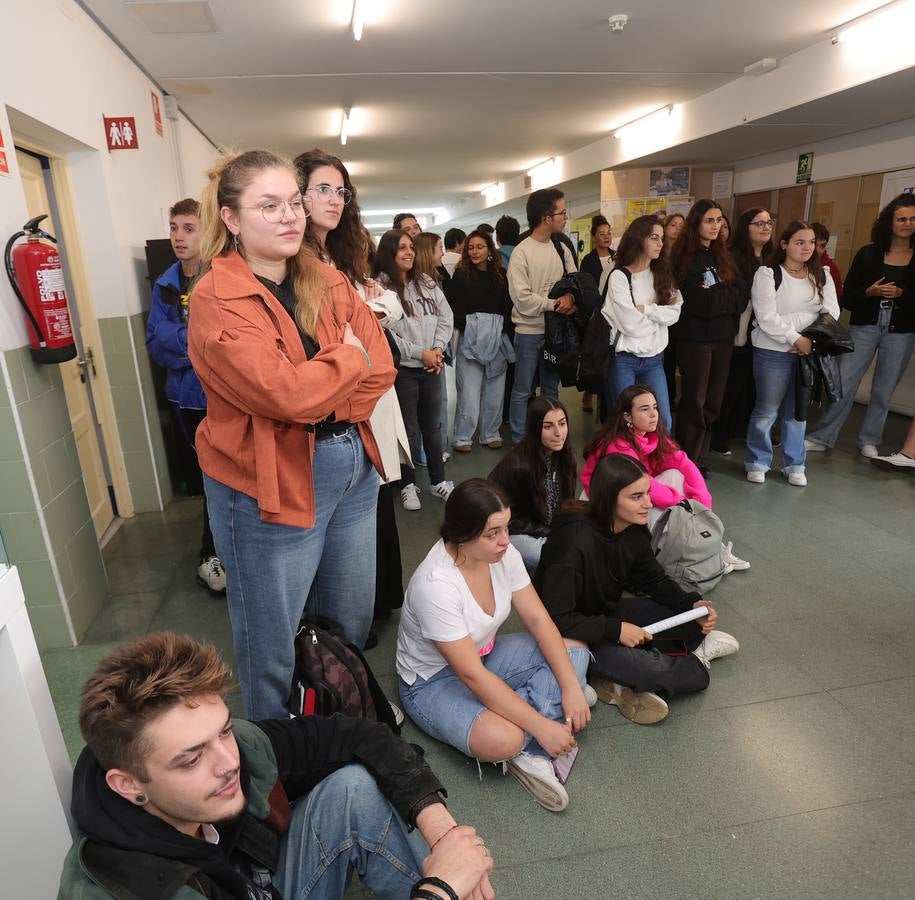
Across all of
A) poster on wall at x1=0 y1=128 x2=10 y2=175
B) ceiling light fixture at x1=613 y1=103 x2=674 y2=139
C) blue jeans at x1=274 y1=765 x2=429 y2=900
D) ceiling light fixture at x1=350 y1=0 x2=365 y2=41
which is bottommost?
blue jeans at x1=274 y1=765 x2=429 y2=900

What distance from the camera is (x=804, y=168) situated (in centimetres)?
634

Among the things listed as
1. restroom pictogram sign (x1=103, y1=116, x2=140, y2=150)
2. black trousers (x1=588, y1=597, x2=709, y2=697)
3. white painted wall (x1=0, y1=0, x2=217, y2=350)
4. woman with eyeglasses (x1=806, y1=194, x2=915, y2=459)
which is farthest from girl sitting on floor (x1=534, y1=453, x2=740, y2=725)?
restroom pictogram sign (x1=103, y1=116, x2=140, y2=150)

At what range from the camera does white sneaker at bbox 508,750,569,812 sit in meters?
1.84

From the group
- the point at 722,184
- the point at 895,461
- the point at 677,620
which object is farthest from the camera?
the point at 722,184

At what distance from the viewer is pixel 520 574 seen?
84.6 inches

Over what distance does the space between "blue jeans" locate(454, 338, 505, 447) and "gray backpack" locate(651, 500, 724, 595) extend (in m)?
2.25

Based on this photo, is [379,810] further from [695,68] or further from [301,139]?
[301,139]

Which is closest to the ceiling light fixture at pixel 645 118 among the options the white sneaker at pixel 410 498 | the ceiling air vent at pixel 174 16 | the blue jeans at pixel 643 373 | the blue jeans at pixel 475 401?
the blue jeans at pixel 475 401

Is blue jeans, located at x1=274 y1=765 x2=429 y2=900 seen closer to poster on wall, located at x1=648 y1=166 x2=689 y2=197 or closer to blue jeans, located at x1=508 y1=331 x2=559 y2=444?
blue jeans, located at x1=508 y1=331 x2=559 y2=444

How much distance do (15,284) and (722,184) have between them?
23.9 feet

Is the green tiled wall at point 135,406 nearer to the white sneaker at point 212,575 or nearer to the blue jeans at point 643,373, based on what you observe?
the white sneaker at point 212,575

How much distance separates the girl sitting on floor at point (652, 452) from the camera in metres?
3.09

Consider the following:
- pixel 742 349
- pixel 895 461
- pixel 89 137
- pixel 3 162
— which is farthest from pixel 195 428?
pixel 895 461

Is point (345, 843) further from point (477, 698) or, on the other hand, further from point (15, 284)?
point (15, 284)
